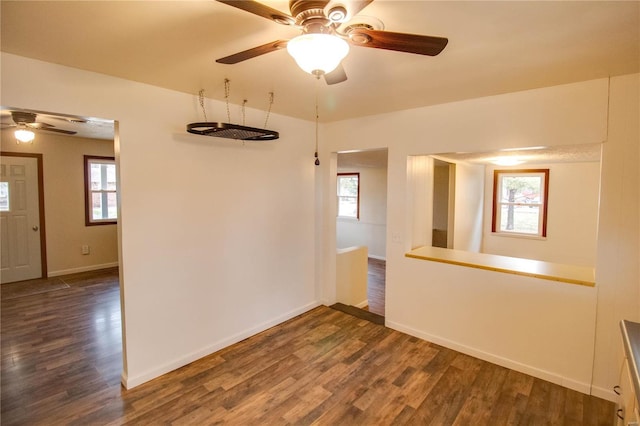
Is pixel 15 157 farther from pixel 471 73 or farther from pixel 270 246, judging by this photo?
pixel 471 73

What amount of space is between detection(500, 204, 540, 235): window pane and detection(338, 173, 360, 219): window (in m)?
3.50

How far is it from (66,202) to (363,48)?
6149 mm

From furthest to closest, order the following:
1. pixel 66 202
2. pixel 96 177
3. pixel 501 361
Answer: pixel 96 177 → pixel 66 202 → pixel 501 361

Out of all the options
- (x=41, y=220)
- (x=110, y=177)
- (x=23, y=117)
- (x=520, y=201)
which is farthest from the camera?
(x=110, y=177)

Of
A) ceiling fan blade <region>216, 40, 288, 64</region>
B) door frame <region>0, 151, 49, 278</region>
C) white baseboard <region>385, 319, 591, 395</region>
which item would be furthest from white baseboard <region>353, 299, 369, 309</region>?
door frame <region>0, 151, 49, 278</region>

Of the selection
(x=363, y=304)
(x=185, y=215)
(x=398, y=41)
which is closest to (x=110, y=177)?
(x=185, y=215)

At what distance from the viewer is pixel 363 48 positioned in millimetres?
1784

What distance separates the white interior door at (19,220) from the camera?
4973mm

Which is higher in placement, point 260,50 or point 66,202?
point 260,50

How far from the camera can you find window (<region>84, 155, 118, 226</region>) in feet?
19.0

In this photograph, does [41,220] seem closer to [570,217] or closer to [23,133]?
[23,133]

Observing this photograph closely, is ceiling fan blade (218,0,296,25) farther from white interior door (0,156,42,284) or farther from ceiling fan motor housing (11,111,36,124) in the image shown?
white interior door (0,156,42,284)

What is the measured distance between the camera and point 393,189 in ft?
11.2

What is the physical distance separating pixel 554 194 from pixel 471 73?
169 inches
